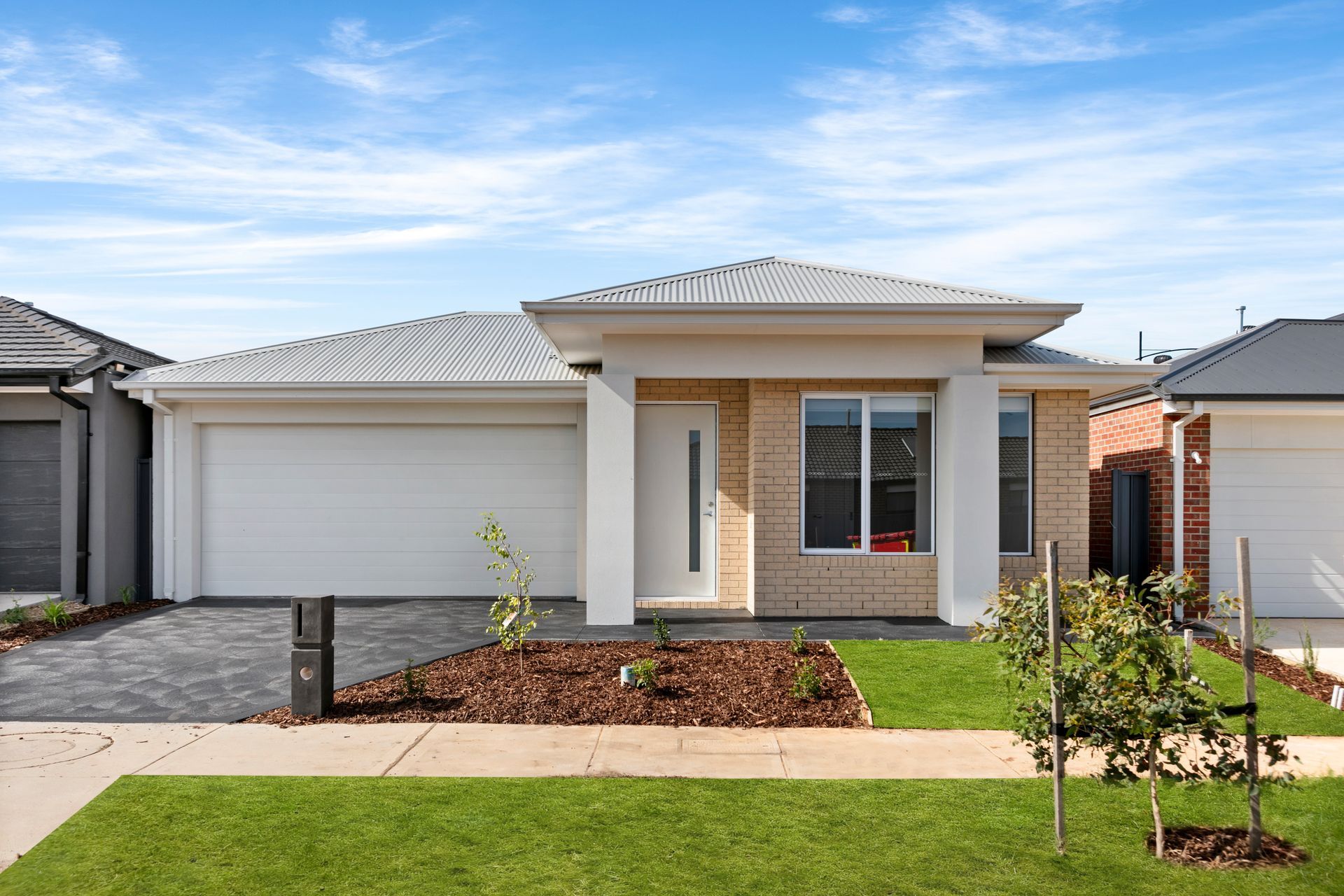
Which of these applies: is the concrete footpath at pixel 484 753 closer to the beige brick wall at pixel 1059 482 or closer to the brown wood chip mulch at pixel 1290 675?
the brown wood chip mulch at pixel 1290 675

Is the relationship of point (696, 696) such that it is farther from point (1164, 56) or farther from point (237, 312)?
point (237, 312)

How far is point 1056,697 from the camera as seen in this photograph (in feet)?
14.4

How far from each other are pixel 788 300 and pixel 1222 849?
641 cm

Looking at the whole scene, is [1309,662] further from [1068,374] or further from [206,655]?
[206,655]

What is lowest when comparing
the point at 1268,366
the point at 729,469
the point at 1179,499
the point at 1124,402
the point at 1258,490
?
the point at 1179,499

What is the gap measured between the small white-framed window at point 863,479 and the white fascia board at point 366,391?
3.27 metres

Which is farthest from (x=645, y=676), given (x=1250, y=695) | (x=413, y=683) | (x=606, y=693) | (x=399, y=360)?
(x=399, y=360)

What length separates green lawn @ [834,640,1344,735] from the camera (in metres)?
6.80

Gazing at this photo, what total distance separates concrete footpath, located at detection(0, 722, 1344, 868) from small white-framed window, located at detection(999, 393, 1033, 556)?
4.22 m

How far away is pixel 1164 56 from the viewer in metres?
10.8

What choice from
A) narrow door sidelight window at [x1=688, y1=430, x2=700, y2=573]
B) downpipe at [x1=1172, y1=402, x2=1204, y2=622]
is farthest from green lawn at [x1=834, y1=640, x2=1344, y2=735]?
narrow door sidelight window at [x1=688, y1=430, x2=700, y2=573]

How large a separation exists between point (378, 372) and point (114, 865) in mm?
8909

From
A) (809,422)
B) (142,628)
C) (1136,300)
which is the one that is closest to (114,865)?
(142,628)

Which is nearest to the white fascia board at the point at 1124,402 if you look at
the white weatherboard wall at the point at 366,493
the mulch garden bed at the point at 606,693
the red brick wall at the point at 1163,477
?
the red brick wall at the point at 1163,477
